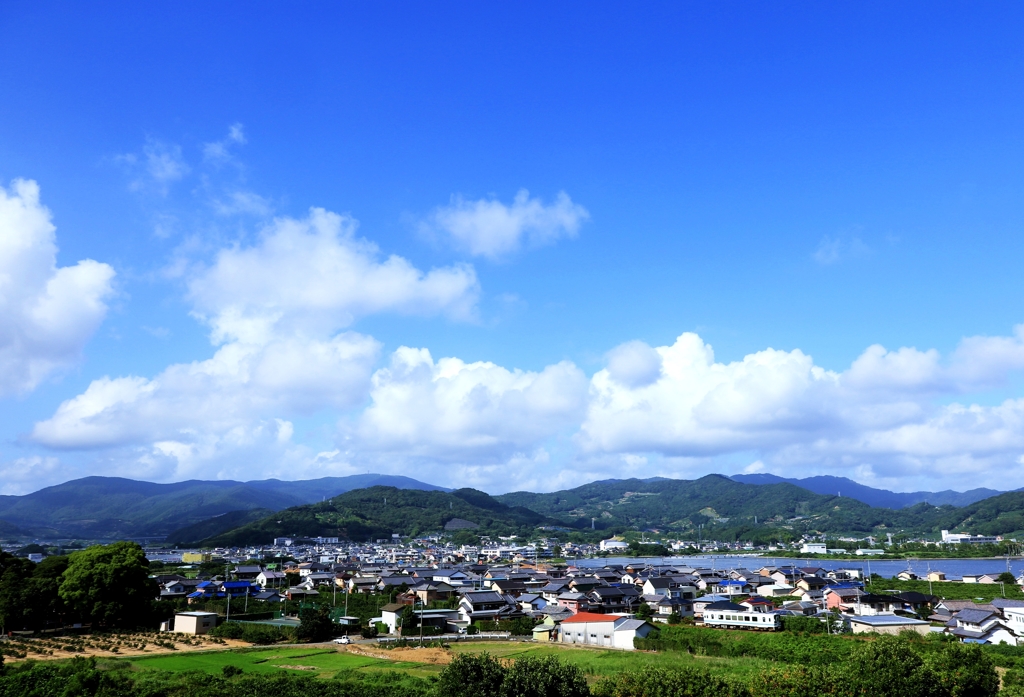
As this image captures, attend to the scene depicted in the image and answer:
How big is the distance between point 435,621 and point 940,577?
44.4 m

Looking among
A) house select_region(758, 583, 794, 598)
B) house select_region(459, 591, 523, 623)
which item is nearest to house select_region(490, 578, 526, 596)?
house select_region(459, 591, 523, 623)

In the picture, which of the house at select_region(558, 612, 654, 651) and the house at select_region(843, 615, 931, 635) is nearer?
the house at select_region(558, 612, 654, 651)

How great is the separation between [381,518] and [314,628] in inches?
4779

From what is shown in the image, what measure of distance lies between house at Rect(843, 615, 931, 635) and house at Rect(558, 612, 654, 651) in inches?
405

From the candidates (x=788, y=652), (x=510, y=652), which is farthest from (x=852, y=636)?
(x=510, y=652)

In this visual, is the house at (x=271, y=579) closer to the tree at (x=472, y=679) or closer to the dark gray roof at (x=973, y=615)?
the tree at (x=472, y=679)

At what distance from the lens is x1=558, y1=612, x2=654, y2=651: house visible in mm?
29188

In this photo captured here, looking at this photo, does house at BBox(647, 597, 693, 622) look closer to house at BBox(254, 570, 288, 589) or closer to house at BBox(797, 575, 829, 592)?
house at BBox(797, 575, 829, 592)

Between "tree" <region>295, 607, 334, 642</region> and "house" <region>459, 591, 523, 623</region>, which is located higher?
"tree" <region>295, 607, 334, 642</region>

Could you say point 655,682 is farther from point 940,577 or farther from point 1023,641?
point 940,577

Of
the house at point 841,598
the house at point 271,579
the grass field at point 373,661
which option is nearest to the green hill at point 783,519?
the house at point 841,598

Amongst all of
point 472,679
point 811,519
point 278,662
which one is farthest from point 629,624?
point 811,519

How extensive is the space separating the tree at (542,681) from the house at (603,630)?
14.3 meters

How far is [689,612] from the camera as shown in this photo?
39.6 m
